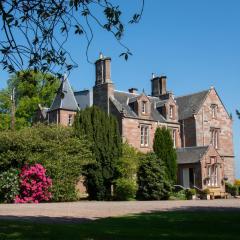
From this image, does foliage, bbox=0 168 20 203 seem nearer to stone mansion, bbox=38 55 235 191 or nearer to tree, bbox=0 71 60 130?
stone mansion, bbox=38 55 235 191

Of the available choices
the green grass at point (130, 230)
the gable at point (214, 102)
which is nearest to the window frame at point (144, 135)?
the gable at point (214, 102)

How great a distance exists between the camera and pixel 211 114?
160ft

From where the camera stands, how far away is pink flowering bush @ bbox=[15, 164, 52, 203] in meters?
27.7

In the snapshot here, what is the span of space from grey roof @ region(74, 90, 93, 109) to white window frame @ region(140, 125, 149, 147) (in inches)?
327

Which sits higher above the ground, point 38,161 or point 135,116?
point 135,116

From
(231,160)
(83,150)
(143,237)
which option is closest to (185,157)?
(231,160)

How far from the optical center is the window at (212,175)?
41.4 metres

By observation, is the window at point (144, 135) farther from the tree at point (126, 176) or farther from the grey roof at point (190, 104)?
the tree at point (126, 176)

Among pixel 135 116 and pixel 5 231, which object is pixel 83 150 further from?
pixel 5 231

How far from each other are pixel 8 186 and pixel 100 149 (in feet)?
25.4

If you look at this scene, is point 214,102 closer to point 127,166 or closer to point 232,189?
point 232,189

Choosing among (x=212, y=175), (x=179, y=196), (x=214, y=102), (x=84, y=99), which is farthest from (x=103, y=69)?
(x=179, y=196)

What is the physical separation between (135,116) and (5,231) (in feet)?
106

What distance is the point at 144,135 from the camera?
43812 millimetres
